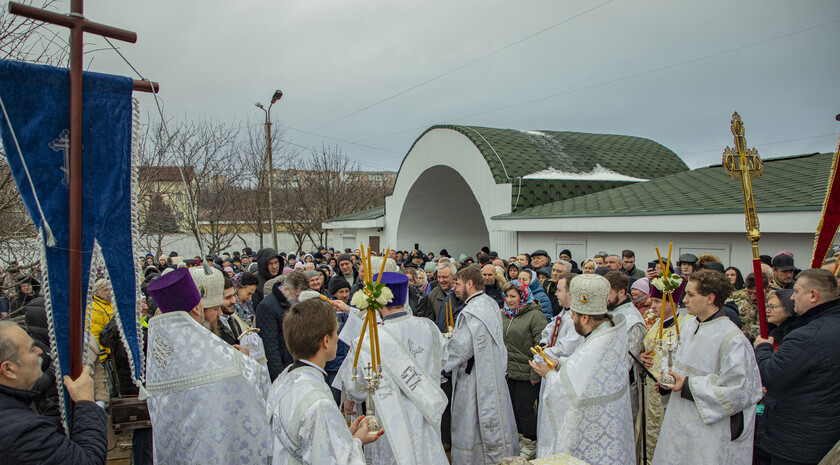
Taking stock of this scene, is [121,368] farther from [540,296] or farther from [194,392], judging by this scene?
[540,296]

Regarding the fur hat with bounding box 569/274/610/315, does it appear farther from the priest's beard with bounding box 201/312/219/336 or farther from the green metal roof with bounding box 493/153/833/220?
the green metal roof with bounding box 493/153/833/220

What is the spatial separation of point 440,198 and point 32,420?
2079cm

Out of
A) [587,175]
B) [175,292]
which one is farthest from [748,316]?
[587,175]

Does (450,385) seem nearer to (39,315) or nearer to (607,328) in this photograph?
(607,328)

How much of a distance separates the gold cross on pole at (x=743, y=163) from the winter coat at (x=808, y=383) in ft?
2.32

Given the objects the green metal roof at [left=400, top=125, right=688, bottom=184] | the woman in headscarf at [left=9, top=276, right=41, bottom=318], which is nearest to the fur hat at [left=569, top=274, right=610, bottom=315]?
the woman in headscarf at [left=9, top=276, right=41, bottom=318]

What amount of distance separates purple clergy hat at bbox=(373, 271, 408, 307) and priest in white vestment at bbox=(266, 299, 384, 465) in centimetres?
136

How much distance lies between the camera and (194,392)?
2.94 meters

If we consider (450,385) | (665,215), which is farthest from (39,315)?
(665,215)

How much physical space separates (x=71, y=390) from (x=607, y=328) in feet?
10.4

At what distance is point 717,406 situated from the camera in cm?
350

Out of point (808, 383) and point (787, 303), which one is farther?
point (787, 303)

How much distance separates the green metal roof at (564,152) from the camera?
16.8 m

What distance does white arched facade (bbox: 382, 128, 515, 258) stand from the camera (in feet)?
57.9
